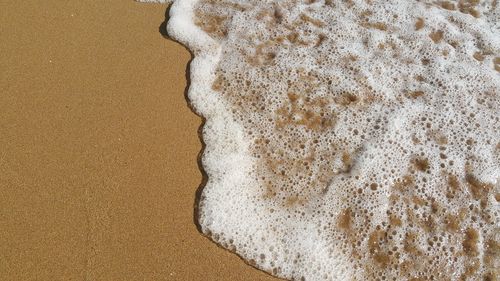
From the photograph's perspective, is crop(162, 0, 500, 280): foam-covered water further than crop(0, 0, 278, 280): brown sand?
Yes

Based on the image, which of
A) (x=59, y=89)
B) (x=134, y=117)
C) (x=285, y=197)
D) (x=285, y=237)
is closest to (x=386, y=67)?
(x=285, y=197)

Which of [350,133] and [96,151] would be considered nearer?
[96,151]

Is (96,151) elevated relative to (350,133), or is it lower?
lower

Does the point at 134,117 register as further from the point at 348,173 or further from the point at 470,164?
the point at 470,164

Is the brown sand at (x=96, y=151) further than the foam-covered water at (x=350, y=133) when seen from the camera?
No
